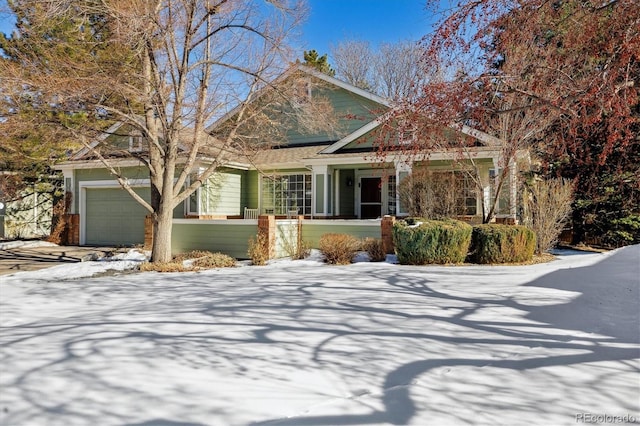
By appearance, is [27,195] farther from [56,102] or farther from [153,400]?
[153,400]

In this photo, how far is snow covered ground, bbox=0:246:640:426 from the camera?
325cm

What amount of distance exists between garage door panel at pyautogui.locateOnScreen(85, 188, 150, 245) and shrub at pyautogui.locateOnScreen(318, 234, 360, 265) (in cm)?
914

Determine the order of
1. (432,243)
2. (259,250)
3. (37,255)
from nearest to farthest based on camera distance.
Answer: (432,243) < (259,250) < (37,255)

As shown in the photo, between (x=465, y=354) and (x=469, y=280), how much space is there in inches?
180

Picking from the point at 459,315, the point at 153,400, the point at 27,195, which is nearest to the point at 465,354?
the point at 459,315

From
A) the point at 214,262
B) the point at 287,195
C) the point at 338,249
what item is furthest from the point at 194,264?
the point at 287,195

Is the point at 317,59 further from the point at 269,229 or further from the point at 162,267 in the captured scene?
the point at 162,267

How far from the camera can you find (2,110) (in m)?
11.1

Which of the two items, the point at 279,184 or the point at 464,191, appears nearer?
the point at 464,191

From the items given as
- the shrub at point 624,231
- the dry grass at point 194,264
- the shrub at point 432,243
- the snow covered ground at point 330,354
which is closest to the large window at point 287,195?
the dry grass at point 194,264

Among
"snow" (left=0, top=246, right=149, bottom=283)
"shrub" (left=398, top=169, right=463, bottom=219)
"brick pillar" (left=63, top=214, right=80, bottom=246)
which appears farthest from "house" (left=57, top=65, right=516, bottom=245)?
"snow" (left=0, top=246, right=149, bottom=283)

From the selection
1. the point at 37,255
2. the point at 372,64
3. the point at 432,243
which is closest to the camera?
the point at 432,243

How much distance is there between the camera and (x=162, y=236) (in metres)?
12.0

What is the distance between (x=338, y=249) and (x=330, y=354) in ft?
24.1
